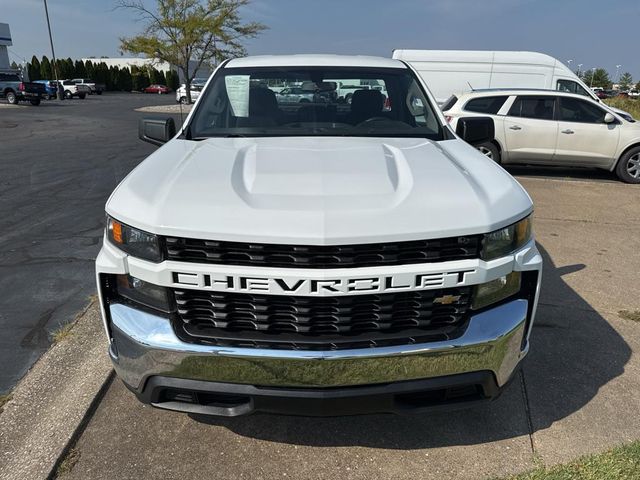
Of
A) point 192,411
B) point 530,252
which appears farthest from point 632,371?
point 192,411

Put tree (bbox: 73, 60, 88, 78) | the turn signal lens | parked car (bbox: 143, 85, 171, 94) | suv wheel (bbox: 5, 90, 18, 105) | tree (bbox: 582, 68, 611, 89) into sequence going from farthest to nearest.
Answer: tree (bbox: 582, 68, 611, 89)
parked car (bbox: 143, 85, 171, 94)
tree (bbox: 73, 60, 88, 78)
suv wheel (bbox: 5, 90, 18, 105)
the turn signal lens

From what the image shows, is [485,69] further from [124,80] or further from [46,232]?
[124,80]

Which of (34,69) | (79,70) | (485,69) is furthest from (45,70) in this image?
(485,69)

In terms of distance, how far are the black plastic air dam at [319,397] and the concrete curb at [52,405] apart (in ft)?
2.24

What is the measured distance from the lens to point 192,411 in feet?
7.06

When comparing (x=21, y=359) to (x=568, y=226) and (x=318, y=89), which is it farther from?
(x=568, y=226)

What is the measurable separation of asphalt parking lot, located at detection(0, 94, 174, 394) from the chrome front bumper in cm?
144

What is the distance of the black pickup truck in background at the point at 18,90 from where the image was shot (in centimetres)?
3212

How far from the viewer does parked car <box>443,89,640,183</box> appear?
964 centimetres

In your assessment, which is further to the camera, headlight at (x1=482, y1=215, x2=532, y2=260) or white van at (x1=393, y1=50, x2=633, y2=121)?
white van at (x1=393, y1=50, x2=633, y2=121)

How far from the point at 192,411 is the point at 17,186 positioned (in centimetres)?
748

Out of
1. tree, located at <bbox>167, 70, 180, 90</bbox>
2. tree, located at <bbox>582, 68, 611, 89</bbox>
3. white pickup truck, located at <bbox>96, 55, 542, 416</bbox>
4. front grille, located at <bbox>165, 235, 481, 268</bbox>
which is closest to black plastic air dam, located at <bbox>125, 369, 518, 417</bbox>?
white pickup truck, located at <bbox>96, 55, 542, 416</bbox>

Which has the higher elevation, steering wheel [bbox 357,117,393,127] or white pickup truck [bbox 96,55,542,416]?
steering wheel [bbox 357,117,393,127]

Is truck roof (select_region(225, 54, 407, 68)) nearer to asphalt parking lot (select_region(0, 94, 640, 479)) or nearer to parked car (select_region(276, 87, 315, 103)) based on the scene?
parked car (select_region(276, 87, 315, 103))
